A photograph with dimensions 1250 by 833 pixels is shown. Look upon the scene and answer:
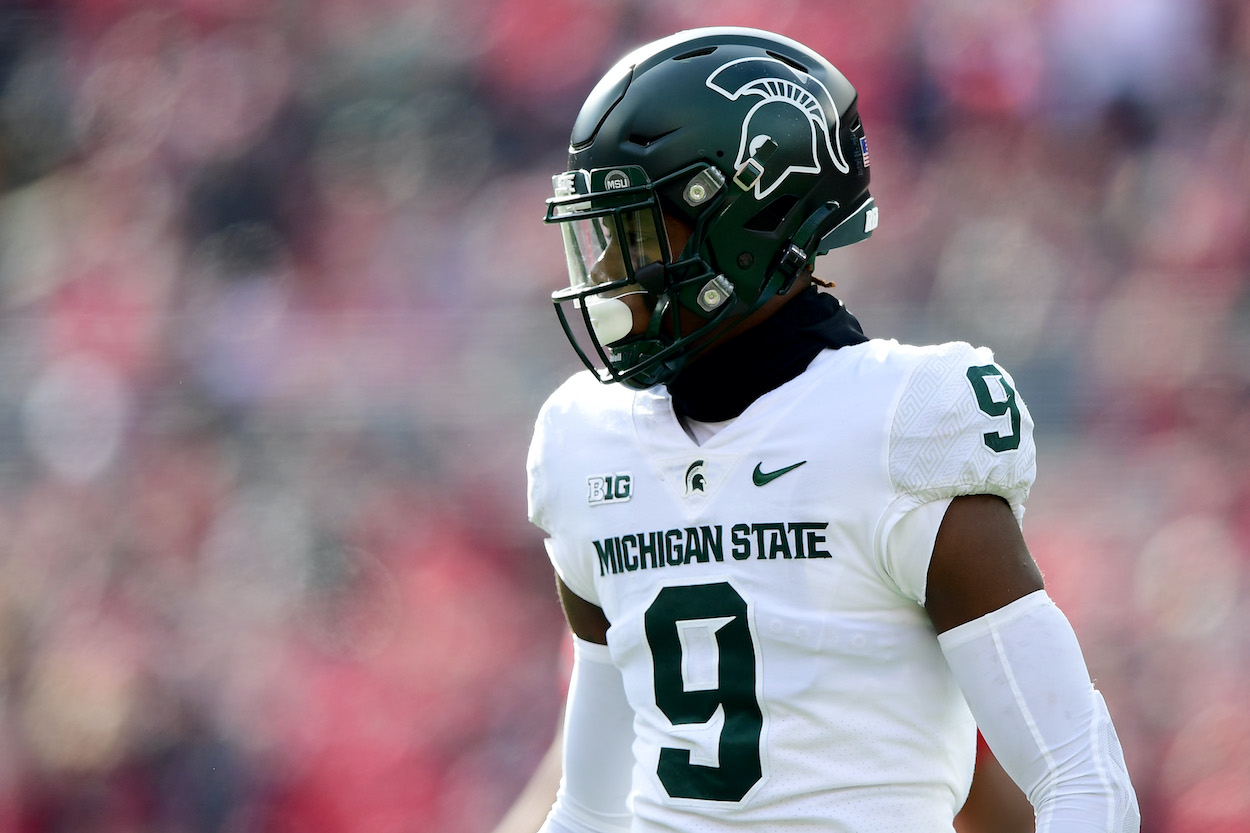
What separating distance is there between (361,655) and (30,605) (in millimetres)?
808

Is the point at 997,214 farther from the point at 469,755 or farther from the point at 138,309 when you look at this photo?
the point at 138,309

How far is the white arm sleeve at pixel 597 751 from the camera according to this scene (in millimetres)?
1268

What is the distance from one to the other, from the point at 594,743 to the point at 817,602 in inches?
13.5

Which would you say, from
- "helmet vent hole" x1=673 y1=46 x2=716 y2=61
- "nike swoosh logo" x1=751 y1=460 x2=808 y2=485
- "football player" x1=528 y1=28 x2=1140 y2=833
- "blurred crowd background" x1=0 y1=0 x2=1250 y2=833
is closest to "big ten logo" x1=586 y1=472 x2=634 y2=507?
"football player" x1=528 y1=28 x2=1140 y2=833

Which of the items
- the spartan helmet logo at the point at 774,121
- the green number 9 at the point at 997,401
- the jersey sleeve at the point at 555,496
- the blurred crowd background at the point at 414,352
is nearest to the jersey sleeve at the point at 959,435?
the green number 9 at the point at 997,401

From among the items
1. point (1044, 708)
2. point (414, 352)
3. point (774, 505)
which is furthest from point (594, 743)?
point (414, 352)

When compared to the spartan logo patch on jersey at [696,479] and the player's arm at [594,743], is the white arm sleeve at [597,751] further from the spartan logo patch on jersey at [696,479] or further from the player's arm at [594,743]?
the spartan logo patch on jersey at [696,479]

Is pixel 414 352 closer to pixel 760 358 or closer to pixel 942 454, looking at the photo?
pixel 760 358

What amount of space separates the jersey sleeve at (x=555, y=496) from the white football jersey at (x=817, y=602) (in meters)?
0.10

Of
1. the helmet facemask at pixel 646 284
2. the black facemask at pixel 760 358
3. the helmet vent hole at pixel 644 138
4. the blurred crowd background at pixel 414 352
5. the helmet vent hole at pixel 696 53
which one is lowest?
the blurred crowd background at pixel 414 352

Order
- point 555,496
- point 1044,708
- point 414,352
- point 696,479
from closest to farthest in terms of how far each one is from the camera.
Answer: point 1044,708 < point 696,479 < point 555,496 < point 414,352

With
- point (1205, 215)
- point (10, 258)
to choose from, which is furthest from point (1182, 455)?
point (10, 258)

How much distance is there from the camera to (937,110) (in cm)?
346

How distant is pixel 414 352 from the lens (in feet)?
10.9
